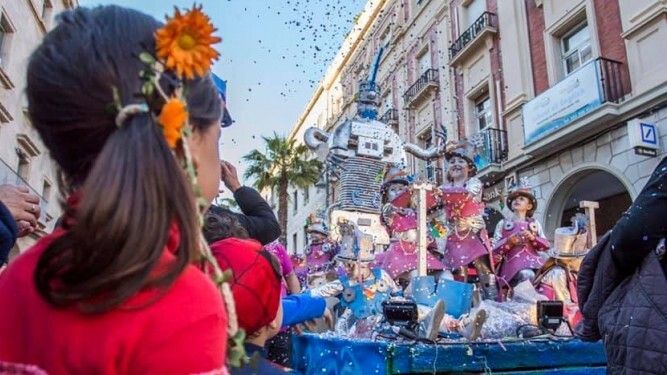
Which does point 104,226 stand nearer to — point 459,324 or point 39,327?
point 39,327

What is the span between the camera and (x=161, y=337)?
640 mm

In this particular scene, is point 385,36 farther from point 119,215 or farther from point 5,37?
point 119,215

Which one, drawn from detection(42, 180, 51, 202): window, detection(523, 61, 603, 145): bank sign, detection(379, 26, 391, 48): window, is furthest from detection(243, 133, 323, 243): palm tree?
detection(523, 61, 603, 145): bank sign

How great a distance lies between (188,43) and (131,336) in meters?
0.42

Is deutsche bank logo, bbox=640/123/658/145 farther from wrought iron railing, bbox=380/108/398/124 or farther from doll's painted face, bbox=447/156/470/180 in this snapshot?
wrought iron railing, bbox=380/108/398/124

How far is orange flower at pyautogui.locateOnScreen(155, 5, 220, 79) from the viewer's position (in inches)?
30.1

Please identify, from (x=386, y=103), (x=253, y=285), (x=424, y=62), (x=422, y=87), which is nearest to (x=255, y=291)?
(x=253, y=285)

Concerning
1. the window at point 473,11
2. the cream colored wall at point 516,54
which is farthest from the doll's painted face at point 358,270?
the window at point 473,11

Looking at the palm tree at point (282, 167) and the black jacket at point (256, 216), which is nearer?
the black jacket at point (256, 216)

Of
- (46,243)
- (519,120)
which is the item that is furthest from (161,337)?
(519,120)

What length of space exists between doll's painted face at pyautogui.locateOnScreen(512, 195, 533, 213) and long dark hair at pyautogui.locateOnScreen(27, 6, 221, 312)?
15.0ft

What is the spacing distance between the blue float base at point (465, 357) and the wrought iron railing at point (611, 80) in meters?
7.03

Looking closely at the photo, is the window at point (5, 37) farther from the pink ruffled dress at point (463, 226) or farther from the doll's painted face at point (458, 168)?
the pink ruffled dress at point (463, 226)

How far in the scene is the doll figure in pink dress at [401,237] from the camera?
14.5ft
